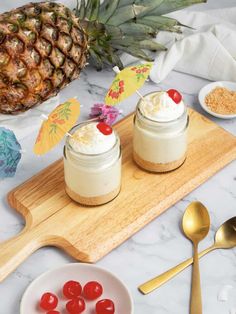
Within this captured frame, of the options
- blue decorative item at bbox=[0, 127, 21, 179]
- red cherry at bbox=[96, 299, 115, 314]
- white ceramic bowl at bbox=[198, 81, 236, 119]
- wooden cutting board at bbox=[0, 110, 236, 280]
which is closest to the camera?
red cherry at bbox=[96, 299, 115, 314]

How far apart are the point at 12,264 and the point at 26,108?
1.68 ft

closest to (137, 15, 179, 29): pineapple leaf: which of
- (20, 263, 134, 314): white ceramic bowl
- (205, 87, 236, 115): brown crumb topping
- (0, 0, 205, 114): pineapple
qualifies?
(0, 0, 205, 114): pineapple

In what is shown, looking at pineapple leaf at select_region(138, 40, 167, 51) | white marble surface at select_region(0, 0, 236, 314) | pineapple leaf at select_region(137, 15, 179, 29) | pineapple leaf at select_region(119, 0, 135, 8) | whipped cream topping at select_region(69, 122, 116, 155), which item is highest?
pineapple leaf at select_region(119, 0, 135, 8)

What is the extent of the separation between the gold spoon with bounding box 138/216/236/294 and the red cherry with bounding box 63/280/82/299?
0.43ft

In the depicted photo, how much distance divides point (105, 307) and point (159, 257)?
8.0 inches

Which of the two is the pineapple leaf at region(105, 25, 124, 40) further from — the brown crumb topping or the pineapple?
the brown crumb topping

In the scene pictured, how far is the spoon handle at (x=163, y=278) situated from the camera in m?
1.46

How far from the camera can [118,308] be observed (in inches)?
55.8

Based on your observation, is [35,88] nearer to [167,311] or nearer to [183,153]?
[183,153]

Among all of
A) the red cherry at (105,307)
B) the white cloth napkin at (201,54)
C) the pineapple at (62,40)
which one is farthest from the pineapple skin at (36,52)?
the red cherry at (105,307)

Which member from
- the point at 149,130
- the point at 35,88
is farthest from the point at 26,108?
the point at 149,130

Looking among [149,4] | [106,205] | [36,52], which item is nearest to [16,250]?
[106,205]

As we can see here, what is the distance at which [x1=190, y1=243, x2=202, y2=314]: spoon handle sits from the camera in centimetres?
142

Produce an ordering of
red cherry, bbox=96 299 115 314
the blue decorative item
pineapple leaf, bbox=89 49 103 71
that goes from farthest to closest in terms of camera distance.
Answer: pineapple leaf, bbox=89 49 103 71
the blue decorative item
red cherry, bbox=96 299 115 314
